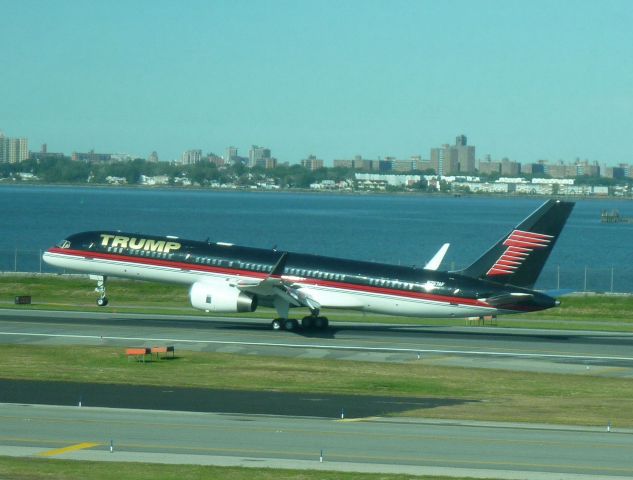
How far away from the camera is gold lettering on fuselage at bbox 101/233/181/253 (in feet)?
186

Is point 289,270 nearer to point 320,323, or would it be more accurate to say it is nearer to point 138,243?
point 320,323

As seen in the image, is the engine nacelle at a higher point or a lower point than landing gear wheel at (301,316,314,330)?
higher

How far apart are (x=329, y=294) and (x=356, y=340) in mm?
3749

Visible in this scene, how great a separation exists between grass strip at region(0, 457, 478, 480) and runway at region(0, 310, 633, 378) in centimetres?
2127

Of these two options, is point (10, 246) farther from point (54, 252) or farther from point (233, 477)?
point (233, 477)

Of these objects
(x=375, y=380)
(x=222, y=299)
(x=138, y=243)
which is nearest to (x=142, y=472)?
(x=375, y=380)

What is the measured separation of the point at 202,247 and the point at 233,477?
Result: 1345 inches

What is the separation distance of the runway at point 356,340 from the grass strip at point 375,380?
6.30 ft

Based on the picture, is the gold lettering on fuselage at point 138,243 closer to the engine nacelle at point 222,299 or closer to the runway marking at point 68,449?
the engine nacelle at point 222,299

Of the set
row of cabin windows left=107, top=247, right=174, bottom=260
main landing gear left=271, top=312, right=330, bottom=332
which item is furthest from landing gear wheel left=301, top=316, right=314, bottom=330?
row of cabin windows left=107, top=247, right=174, bottom=260

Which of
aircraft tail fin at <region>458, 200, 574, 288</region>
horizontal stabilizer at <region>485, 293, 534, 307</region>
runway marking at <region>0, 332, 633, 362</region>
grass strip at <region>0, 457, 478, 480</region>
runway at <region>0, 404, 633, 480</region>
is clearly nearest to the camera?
grass strip at <region>0, 457, 478, 480</region>

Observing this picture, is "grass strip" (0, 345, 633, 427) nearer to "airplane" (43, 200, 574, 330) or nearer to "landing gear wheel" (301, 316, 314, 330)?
"airplane" (43, 200, 574, 330)

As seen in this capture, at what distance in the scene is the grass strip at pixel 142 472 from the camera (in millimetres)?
22812

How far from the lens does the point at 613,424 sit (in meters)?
31.0
